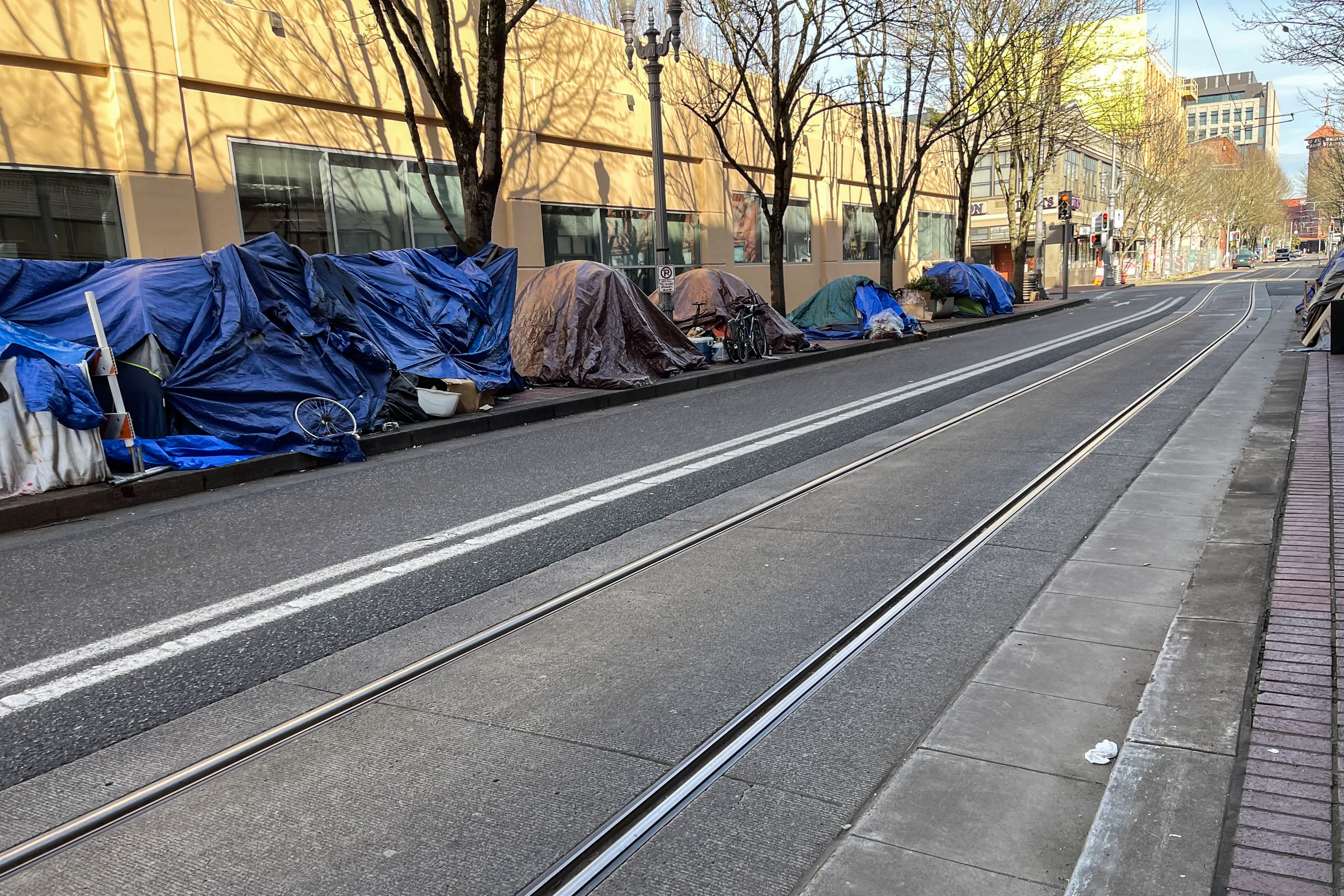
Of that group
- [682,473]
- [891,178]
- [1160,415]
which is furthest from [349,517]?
[891,178]

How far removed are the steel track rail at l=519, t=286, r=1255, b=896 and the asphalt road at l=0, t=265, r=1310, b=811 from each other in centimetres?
13

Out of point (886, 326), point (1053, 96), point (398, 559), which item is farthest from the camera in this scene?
point (1053, 96)

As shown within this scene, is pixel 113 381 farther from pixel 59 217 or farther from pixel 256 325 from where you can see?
pixel 59 217

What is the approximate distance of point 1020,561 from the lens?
5.48m

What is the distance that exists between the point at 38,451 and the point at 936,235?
3938cm

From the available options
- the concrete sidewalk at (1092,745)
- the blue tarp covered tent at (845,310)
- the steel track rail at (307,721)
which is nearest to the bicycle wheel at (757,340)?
the blue tarp covered tent at (845,310)

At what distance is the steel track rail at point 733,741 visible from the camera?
2.74 m

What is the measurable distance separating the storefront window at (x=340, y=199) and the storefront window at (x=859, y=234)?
18.7m

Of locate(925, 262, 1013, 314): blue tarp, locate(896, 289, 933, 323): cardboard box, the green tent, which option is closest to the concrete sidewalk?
the green tent

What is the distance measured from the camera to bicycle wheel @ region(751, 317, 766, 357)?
1909cm

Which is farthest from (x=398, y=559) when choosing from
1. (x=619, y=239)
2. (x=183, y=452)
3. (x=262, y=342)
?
(x=619, y=239)

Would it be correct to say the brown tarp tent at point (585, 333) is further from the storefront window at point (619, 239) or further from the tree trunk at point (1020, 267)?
the tree trunk at point (1020, 267)

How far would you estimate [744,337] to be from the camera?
18.8 metres

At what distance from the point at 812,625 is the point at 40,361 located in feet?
24.1
